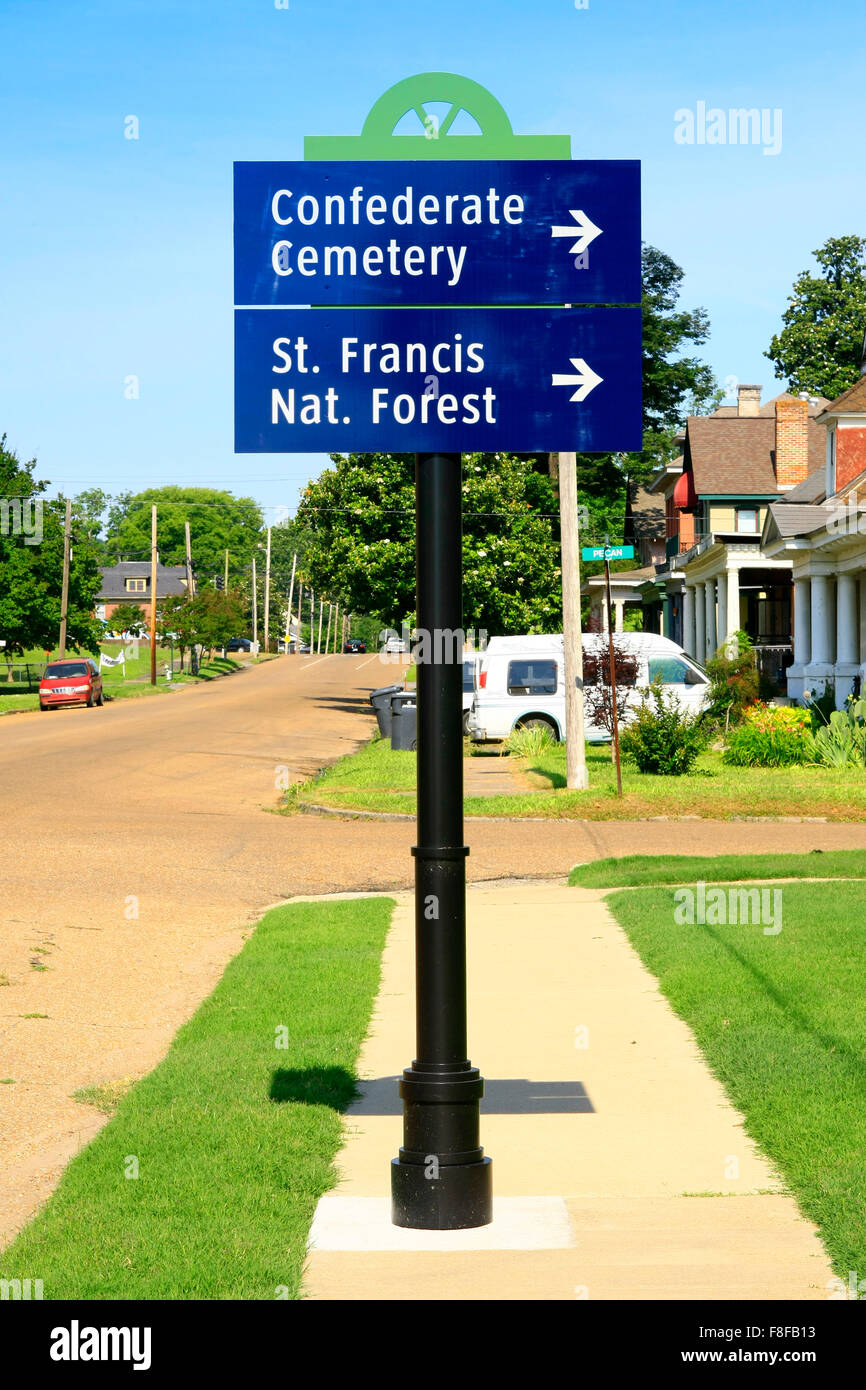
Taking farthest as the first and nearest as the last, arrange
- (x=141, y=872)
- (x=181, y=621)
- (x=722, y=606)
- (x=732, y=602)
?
(x=181, y=621)
(x=722, y=606)
(x=732, y=602)
(x=141, y=872)

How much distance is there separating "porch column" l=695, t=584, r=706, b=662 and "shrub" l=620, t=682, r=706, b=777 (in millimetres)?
25631

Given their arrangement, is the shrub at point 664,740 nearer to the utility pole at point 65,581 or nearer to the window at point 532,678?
the window at point 532,678

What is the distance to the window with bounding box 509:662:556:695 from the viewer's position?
94.3ft

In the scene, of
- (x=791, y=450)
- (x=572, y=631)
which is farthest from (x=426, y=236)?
(x=791, y=450)

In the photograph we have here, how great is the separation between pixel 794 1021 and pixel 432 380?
162 inches

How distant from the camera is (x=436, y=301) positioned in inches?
217

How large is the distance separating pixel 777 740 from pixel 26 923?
1535 centimetres

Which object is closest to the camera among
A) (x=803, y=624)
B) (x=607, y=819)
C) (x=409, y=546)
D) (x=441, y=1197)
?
(x=441, y=1197)

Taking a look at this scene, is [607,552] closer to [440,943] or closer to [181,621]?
[440,943]

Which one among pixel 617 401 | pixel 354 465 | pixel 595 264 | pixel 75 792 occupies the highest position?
pixel 354 465

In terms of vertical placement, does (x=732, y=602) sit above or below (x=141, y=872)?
above

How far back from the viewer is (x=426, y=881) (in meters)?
5.34
